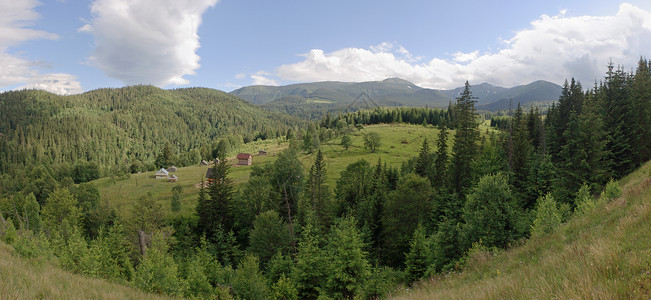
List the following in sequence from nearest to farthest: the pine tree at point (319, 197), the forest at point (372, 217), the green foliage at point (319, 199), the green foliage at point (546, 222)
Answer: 1. the green foliage at point (546, 222)
2. the forest at point (372, 217)
3. the green foliage at point (319, 199)
4. the pine tree at point (319, 197)

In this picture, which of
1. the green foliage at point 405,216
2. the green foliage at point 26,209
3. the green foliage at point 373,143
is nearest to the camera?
the green foliage at point 405,216

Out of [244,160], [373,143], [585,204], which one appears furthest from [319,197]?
[244,160]

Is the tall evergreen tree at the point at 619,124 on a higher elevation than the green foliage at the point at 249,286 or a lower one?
higher

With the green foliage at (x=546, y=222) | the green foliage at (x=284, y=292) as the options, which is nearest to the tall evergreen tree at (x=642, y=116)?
the green foliage at (x=546, y=222)

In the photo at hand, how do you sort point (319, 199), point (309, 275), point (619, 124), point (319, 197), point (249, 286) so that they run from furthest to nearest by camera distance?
1. point (319, 197)
2. point (319, 199)
3. point (619, 124)
4. point (309, 275)
5. point (249, 286)

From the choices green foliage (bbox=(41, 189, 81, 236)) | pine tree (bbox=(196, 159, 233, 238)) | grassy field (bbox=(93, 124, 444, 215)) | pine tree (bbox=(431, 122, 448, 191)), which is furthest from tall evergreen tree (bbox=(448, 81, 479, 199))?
green foliage (bbox=(41, 189, 81, 236))

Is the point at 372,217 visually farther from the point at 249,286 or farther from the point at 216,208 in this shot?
the point at 216,208

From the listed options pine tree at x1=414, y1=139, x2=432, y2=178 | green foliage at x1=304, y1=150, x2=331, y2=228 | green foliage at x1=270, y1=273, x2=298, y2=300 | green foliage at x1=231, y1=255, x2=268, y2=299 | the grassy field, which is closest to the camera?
green foliage at x1=231, y1=255, x2=268, y2=299

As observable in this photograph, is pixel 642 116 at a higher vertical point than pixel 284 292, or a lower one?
higher

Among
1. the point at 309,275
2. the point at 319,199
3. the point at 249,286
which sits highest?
the point at 319,199

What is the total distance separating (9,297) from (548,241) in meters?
18.6

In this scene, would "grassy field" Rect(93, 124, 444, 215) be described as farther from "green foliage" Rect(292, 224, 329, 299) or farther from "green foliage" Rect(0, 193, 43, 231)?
"green foliage" Rect(292, 224, 329, 299)

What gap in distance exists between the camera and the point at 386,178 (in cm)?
6550

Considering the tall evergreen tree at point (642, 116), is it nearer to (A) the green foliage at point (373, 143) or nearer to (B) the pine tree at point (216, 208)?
(B) the pine tree at point (216, 208)
